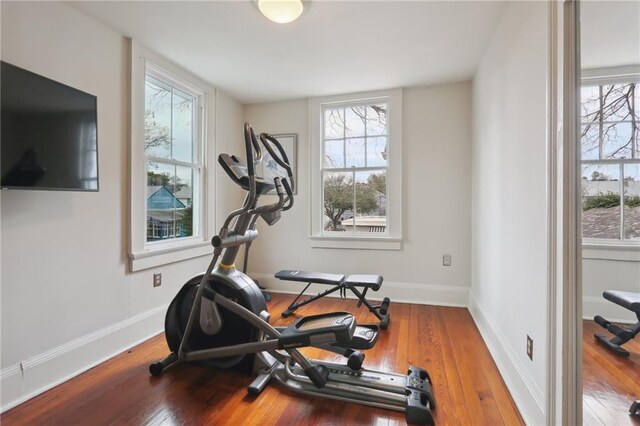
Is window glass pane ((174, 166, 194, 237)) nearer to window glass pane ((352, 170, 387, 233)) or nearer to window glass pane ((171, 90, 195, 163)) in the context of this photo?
window glass pane ((171, 90, 195, 163))

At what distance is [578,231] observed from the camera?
121 centimetres

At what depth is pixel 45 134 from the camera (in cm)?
Result: 168

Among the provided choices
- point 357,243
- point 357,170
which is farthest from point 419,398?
point 357,170

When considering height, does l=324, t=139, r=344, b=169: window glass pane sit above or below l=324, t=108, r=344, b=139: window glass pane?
below

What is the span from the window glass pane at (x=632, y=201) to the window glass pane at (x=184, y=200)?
310 cm

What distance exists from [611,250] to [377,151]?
256 cm

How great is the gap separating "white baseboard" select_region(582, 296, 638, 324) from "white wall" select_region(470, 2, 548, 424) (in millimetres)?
162

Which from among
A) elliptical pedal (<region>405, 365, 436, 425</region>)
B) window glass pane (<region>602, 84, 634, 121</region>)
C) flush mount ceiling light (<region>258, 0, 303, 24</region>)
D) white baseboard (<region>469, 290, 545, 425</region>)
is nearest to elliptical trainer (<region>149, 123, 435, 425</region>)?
elliptical pedal (<region>405, 365, 436, 425</region>)

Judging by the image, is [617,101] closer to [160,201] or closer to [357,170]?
[357,170]

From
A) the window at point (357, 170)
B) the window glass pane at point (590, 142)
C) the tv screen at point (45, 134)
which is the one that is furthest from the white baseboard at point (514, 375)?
the tv screen at point (45, 134)

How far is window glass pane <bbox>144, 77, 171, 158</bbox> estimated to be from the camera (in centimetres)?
260

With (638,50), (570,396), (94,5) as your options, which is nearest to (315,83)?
(94,5)

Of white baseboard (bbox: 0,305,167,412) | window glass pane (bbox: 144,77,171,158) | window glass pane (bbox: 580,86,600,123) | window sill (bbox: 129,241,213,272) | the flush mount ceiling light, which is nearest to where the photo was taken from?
window glass pane (bbox: 580,86,600,123)

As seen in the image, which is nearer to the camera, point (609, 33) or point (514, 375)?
point (609, 33)
